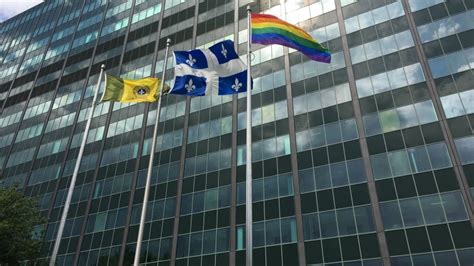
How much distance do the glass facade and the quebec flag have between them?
1733 centimetres

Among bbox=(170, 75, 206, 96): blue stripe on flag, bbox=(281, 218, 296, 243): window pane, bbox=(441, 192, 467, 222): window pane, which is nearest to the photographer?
bbox=(170, 75, 206, 96): blue stripe on flag

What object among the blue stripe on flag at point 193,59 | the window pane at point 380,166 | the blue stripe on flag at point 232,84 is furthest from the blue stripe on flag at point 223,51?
the window pane at point 380,166

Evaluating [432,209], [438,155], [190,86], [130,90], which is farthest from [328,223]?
[130,90]

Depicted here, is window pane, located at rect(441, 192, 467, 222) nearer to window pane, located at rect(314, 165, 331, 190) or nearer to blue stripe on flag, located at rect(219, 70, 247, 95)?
window pane, located at rect(314, 165, 331, 190)

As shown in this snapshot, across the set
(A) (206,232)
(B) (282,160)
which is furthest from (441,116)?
(A) (206,232)

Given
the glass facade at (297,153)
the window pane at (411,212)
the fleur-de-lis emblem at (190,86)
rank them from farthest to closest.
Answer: the glass facade at (297,153), the window pane at (411,212), the fleur-de-lis emblem at (190,86)

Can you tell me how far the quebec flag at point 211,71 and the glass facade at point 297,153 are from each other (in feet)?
56.9

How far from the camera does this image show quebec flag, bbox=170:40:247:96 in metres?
22.8

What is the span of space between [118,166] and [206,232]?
16.8m

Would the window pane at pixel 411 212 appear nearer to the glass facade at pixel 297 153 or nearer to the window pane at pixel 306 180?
the glass facade at pixel 297 153

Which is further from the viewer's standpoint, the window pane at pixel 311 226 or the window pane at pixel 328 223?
the window pane at pixel 311 226

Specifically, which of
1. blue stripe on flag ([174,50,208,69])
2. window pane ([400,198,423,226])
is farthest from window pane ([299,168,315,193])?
blue stripe on flag ([174,50,208,69])

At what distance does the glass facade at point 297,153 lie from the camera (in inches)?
1289

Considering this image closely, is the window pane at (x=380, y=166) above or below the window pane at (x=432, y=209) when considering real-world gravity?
above
